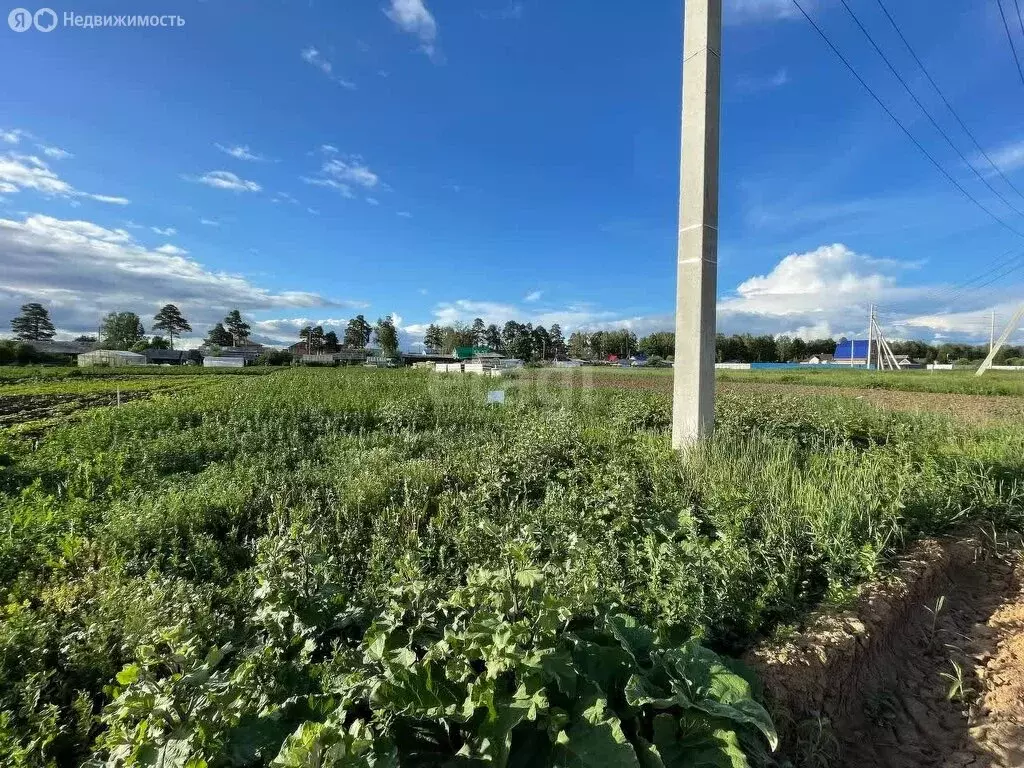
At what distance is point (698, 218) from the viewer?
4.66 meters

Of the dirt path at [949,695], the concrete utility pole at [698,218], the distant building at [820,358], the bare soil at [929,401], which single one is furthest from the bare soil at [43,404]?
the distant building at [820,358]

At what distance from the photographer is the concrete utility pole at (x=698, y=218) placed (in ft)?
15.2

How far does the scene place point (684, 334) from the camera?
4.80 meters

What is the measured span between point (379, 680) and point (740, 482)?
3.12 metres

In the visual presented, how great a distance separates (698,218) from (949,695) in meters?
4.10

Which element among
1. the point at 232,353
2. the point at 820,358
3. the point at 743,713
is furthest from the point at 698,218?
the point at 232,353

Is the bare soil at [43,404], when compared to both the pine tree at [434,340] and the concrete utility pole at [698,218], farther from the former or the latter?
the pine tree at [434,340]

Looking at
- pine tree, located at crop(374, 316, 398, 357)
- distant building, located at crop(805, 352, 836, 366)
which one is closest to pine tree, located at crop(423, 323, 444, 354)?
pine tree, located at crop(374, 316, 398, 357)

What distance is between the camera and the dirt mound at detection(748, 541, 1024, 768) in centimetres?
176

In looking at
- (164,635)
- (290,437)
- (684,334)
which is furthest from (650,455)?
(290,437)

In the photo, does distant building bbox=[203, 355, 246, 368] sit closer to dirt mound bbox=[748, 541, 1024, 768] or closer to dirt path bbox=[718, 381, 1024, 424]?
dirt path bbox=[718, 381, 1024, 424]

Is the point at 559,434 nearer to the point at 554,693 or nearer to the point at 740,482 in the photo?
the point at 740,482

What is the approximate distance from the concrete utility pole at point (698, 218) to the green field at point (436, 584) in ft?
1.95

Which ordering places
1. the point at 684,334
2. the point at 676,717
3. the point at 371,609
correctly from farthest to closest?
1. the point at 684,334
2. the point at 371,609
3. the point at 676,717
